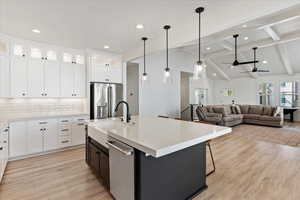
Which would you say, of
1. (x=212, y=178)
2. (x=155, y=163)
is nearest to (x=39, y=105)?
(x=155, y=163)

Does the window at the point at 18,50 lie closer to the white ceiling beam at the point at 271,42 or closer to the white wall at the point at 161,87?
A: the white wall at the point at 161,87

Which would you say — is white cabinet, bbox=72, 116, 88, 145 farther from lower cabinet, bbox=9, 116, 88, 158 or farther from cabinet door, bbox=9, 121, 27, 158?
cabinet door, bbox=9, 121, 27, 158

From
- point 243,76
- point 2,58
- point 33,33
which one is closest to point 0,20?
point 33,33

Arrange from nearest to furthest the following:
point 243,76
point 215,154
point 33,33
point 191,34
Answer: point 191,34 → point 33,33 → point 215,154 → point 243,76

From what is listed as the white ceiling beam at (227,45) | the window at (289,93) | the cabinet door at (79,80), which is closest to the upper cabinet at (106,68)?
the cabinet door at (79,80)

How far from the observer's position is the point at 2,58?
10.8ft

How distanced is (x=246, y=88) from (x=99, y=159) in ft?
37.5

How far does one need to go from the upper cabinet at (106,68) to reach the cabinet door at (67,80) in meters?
0.55

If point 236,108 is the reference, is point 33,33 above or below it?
above

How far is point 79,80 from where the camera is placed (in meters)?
4.36

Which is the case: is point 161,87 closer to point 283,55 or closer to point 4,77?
point 4,77

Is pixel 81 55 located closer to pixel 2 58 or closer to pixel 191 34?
pixel 2 58

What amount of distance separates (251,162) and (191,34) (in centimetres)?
288

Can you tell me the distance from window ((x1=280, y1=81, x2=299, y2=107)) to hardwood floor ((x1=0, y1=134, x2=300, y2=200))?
731cm
